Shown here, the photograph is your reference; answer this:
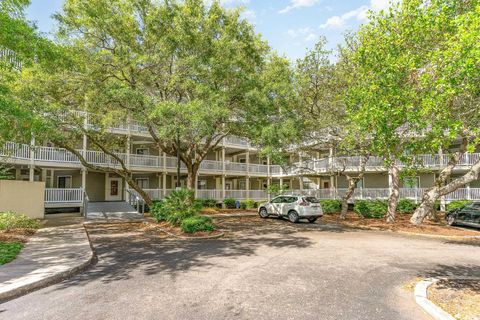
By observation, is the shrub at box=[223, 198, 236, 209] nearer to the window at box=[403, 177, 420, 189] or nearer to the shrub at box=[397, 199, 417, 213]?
the shrub at box=[397, 199, 417, 213]

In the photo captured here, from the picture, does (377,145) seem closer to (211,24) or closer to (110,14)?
(211,24)

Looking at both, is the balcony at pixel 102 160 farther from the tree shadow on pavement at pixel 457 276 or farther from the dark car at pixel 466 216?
the dark car at pixel 466 216

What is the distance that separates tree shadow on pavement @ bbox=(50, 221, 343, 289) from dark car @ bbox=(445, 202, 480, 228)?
988 centimetres

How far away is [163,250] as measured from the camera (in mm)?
10539

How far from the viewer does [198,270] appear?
788cm

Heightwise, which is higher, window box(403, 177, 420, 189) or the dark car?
window box(403, 177, 420, 189)

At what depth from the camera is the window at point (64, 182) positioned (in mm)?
→ 25047

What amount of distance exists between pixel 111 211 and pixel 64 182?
634cm

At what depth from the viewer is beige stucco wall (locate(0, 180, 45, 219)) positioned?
53.2ft

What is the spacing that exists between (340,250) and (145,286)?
272 inches

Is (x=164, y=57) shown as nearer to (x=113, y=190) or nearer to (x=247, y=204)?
(x=113, y=190)

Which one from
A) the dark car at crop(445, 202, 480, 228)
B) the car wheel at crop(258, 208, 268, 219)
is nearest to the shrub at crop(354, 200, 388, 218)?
the dark car at crop(445, 202, 480, 228)

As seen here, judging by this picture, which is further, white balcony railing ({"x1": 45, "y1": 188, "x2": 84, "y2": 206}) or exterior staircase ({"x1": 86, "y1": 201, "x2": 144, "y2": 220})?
white balcony railing ({"x1": 45, "y1": 188, "x2": 84, "y2": 206})

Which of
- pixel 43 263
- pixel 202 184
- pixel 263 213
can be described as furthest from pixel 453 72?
pixel 202 184
